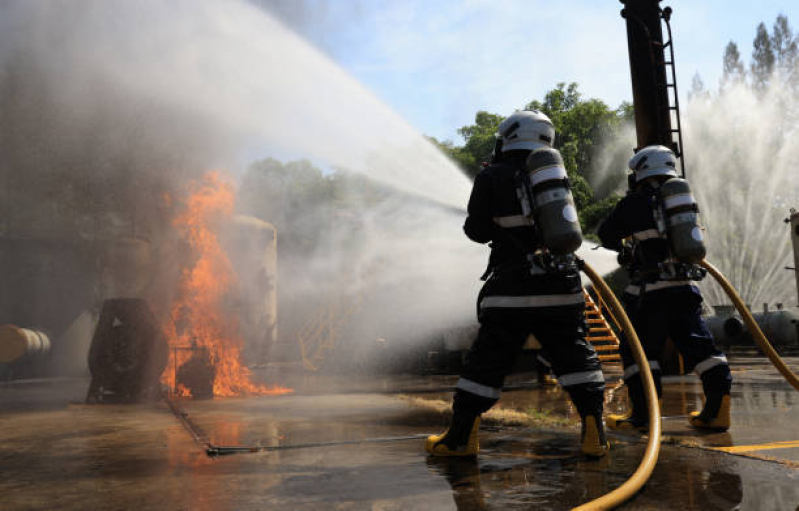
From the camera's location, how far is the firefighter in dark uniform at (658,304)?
455 cm

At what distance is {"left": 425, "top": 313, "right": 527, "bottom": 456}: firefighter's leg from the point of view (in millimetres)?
3553

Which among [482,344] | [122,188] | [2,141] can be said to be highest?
[2,141]

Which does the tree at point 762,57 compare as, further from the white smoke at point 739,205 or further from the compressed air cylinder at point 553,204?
the compressed air cylinder at point 553,204

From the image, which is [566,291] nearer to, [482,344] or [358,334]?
[482,344]

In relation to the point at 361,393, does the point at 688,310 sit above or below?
above

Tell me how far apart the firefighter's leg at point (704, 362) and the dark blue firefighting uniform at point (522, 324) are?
1.31m

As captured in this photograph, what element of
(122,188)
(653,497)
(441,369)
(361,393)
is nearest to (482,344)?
(653,497)

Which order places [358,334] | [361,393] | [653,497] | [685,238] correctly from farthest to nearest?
[358,334] → [361,393] → [685,238] → [653,497]

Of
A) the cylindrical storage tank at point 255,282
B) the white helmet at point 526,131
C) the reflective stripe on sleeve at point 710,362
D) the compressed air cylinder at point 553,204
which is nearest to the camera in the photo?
the compressed air cylinder at point 553,204

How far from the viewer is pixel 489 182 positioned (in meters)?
3.73

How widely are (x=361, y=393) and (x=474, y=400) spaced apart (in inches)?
197

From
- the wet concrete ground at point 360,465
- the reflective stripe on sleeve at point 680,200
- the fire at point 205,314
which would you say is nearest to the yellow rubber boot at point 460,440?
the wet concrete ground at point 360,465

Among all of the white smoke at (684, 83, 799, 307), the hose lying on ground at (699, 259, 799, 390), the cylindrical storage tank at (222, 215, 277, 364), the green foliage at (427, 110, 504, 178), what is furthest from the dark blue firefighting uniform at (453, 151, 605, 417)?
the white smoke at (684, 83, 799, 307)

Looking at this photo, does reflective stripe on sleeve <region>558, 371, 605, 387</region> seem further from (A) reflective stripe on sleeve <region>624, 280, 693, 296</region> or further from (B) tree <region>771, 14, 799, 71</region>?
(B) tree <region>771, 14, 799, 71</region>
